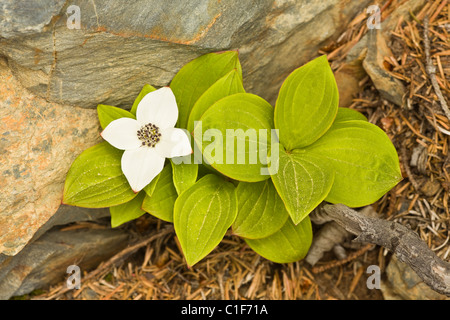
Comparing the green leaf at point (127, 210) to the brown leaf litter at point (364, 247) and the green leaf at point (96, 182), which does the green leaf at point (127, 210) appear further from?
the brown leaf litter at point (364, 247)

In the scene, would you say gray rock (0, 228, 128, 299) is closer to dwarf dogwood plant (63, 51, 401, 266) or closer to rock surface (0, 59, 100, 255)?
rock surface (0, 59, 100, 255)

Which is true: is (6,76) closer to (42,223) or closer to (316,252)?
(42,223)

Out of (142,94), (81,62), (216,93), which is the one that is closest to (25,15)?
(81,62)

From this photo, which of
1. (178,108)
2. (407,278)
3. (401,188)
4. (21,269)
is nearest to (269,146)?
(178,108)

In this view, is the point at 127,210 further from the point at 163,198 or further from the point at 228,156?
the point at 228,156

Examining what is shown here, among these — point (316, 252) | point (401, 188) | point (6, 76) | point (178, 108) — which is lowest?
point (316, 252)

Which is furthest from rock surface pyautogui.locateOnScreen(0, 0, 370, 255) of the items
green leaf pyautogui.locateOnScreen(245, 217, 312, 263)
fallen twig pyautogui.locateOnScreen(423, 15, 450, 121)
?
green leaf pyautogui.locateOnScreen(245, 217, 312, 263)
